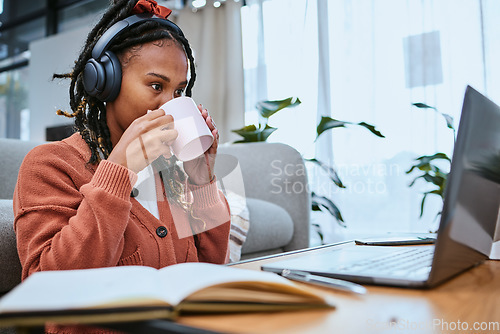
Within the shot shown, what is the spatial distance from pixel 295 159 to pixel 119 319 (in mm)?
1838

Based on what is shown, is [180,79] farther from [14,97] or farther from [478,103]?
[14,97]

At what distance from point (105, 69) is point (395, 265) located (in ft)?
2.14

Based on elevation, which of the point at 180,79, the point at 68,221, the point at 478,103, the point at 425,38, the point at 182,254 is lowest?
the point at 182,254

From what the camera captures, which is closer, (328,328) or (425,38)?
(328,328)

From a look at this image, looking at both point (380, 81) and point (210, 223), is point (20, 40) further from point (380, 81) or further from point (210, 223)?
point (210, 223)

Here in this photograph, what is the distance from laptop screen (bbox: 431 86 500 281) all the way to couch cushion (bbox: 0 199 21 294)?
0.85 m

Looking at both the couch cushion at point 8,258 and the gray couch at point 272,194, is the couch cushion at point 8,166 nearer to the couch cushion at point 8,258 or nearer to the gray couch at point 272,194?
the couch cushion at point 8,258

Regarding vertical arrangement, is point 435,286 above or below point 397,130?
below

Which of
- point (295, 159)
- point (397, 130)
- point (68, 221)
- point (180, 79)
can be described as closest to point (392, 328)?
point (68, 221)

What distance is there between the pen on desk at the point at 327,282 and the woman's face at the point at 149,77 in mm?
516

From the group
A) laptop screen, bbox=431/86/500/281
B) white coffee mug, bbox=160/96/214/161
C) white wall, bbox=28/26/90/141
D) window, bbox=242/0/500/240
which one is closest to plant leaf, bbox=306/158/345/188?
window, bbox=242/0/500/240

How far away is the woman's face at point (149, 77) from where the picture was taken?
2.86ft

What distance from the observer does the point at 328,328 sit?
0.30 meters

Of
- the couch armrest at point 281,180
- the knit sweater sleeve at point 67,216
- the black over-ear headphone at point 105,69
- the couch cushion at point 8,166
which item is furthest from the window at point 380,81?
the knit sweater sleeve at point 67,216
